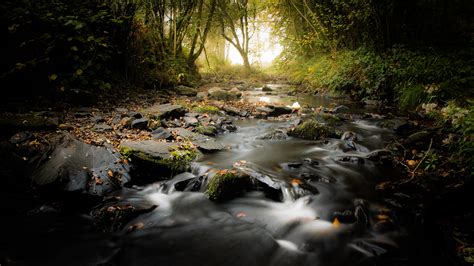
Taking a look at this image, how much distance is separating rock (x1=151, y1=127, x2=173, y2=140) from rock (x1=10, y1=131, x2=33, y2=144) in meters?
1.91

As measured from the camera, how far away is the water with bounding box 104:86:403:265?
9.20ft

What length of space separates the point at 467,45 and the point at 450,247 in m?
9.03

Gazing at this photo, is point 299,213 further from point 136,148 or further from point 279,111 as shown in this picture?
point 279,111

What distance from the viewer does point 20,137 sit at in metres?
4.05

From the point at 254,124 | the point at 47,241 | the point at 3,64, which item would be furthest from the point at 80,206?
the point at 254,124

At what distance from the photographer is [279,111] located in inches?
351

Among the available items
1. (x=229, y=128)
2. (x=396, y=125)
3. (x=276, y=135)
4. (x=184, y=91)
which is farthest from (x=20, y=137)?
(x=184, y=91)

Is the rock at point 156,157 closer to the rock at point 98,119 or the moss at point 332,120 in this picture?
the rock at point 98,119

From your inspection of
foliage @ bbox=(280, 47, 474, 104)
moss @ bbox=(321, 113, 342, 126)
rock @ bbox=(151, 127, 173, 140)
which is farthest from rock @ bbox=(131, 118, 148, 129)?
foliage @ bbox=(280, 47, 474, 104)

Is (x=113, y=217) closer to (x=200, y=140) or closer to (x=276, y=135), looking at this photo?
(x=200, y=140)

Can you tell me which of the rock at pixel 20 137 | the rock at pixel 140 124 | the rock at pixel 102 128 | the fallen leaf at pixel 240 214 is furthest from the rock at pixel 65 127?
the fallen leaf at pixel 240 214

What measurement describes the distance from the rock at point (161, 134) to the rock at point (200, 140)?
240 mm

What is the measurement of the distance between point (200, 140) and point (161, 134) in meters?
0.75

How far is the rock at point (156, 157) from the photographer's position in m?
4.22
